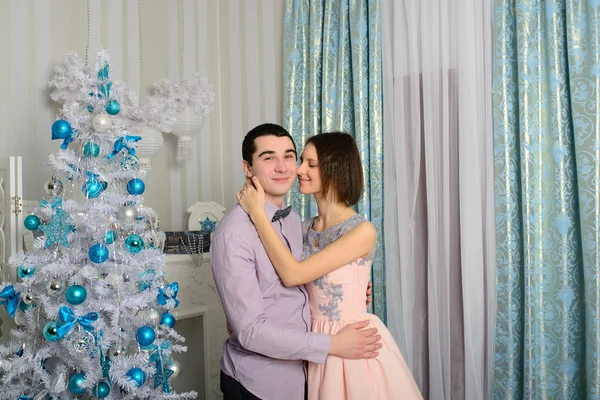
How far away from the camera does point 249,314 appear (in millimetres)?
1734

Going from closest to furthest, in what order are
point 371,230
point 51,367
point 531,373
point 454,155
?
1. point 371,230
2. point 51,367
3. point 531,373
4. point 454,155

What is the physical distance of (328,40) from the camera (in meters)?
3.32

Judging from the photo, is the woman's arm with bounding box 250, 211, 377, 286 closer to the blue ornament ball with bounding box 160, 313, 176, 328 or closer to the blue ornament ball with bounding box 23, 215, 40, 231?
the blue ornament ball with bounding box 160, 313, 176, 328

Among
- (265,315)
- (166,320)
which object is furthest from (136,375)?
(265,315)

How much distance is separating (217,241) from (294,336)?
1.31 ft

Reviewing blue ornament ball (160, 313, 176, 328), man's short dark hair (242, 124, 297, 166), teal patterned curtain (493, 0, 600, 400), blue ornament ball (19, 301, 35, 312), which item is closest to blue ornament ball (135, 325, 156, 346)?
blue ornament ball (160, 313, 176, 328)

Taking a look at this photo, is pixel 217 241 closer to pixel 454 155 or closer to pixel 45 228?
pixel 45 228

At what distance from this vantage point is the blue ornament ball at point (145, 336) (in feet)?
6.96

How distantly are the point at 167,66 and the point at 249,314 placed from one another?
2465 millimetres

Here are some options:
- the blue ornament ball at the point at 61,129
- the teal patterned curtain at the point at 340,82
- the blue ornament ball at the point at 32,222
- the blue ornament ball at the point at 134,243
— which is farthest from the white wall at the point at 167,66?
the blue ornament ball at the point at 134,243

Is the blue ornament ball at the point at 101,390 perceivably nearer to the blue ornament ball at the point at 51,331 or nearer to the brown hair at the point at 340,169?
the blue ornament ball at the point at 51,331

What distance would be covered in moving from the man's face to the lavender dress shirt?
5.9 inches

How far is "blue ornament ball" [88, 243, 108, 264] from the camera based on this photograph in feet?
6.75

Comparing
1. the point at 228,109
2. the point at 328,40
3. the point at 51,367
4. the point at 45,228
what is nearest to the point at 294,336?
the point at 45,228
